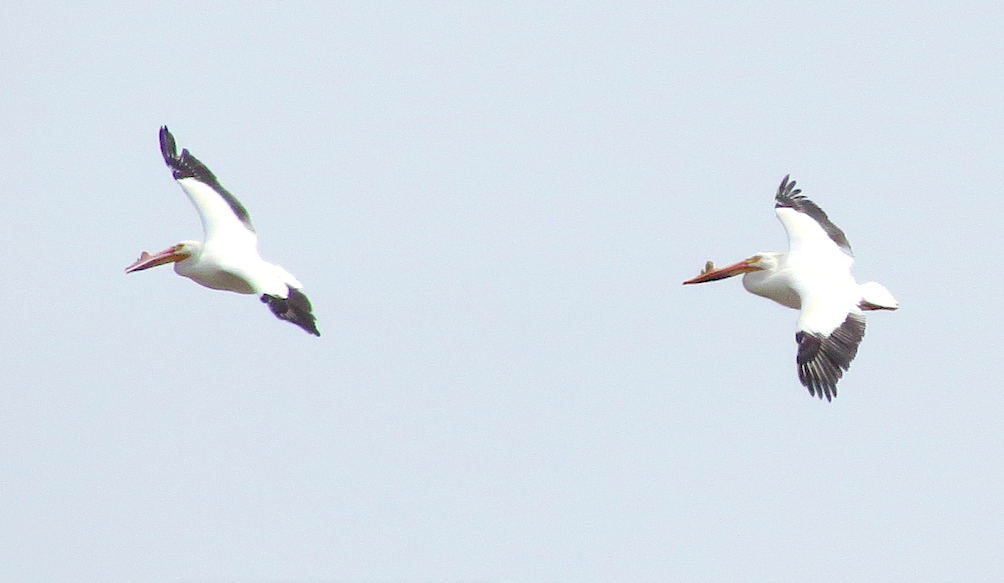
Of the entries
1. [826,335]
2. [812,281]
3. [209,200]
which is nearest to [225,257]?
[209,200]

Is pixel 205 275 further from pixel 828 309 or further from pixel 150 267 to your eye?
pixel 828 309

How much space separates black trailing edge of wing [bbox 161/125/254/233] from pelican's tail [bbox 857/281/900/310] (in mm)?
5875

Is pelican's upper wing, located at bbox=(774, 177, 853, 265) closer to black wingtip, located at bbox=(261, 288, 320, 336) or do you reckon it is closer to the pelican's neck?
the pelican's neck

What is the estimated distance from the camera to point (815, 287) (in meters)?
17.0

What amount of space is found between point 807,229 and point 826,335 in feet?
7.97

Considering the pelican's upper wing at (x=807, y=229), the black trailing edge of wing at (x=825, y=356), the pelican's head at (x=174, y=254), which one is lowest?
the black trailing edge of wing at (x=825, y=356)

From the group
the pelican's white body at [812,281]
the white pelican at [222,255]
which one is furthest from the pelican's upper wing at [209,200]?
the pelican's white body at [812,281]

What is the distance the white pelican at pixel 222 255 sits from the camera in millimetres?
16297

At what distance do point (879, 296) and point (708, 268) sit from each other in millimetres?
1955

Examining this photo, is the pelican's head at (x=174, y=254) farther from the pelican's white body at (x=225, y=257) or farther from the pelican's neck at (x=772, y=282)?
the pelican's neck at (x=772, y=282)

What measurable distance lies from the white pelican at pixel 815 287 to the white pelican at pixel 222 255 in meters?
4.08

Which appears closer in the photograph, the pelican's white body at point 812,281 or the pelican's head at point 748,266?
the pelican's white body at point 812,281

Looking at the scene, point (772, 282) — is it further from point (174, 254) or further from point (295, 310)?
point (174, 254)

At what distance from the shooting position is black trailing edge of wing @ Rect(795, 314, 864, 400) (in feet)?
52.1
